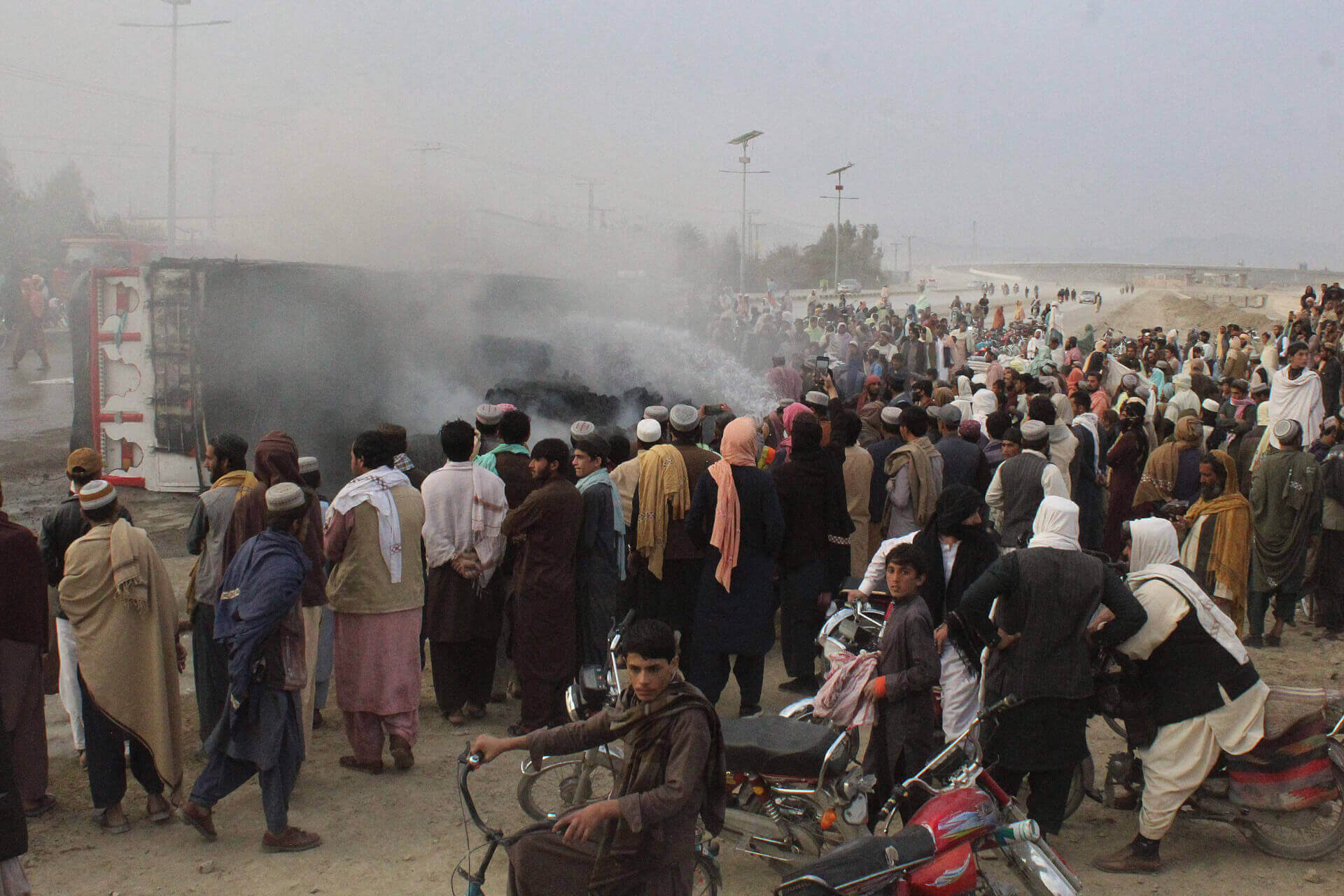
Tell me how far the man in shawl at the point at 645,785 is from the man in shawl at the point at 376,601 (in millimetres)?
2209

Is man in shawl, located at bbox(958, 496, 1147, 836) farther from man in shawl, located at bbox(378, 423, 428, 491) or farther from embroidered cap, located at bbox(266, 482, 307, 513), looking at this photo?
man in shawl, located at bbox(378, 423, 428, 491)

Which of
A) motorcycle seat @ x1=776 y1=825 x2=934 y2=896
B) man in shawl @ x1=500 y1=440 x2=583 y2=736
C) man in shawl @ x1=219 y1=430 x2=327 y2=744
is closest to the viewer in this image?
motorcycle seat @ x1=776 y1=825 x2=934 y2=896

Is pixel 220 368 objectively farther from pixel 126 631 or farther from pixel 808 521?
pixel 808 521

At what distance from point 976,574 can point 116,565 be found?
3685 millimetres

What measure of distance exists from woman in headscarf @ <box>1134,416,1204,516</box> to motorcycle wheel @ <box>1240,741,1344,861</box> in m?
3.51

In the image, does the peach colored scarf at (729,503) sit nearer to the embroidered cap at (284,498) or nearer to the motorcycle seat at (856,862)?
→ the embroidered cap at (284,498)

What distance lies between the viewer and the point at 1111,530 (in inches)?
343

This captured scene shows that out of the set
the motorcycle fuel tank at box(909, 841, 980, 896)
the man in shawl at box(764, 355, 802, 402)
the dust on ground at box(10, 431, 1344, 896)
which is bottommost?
the dust on ground at box(10, 431, 1344, 896)

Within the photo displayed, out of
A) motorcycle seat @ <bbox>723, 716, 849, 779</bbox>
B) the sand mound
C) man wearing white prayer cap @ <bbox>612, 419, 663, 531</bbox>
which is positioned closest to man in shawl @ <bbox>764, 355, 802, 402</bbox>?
man wearing white prayer cap @ <bbox>612, 419, 663, 531</bbox>

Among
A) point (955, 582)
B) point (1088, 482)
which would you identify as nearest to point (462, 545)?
point (955, 582)

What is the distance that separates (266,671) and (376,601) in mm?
814

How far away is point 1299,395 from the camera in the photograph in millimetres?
10094

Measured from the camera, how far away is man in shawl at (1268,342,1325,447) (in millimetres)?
10031

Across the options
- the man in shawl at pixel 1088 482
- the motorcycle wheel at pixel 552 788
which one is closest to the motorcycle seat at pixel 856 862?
the motorcycle wheel at pixel 552 788
